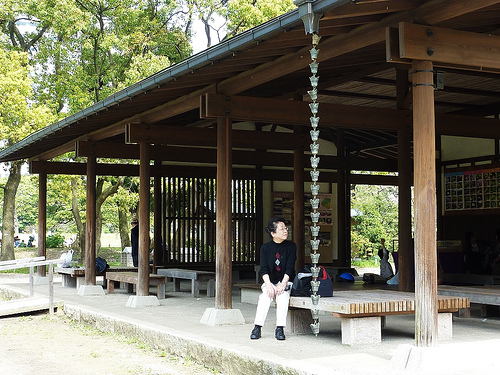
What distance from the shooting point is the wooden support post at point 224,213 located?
27.0 feet

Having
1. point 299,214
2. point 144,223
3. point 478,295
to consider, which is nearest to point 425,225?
point 478,295

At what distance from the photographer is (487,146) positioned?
13.6 meters

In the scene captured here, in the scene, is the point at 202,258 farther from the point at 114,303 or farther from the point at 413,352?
the point at 413,352

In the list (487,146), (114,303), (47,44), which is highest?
(47,44)

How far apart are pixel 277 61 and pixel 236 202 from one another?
8.68 meters

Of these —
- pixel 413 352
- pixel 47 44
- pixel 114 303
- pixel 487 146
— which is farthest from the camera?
pixel 47 44

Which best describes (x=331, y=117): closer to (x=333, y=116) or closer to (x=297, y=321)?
(x=333, y=116)

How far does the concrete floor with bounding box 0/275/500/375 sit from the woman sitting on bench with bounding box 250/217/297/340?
211 millimetres

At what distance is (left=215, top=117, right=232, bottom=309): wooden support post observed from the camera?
8.23 metres

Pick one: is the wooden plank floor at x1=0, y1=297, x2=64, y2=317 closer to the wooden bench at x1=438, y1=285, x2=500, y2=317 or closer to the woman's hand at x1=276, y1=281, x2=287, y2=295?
the woman's hand at x1=276, y1=281, x2=287, y2=295

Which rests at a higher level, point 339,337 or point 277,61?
point 277,61

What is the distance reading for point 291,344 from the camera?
21.9ft

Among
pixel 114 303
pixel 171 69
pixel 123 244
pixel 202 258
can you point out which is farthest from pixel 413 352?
pixel 123 244

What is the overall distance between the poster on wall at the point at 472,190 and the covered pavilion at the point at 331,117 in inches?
2.6
